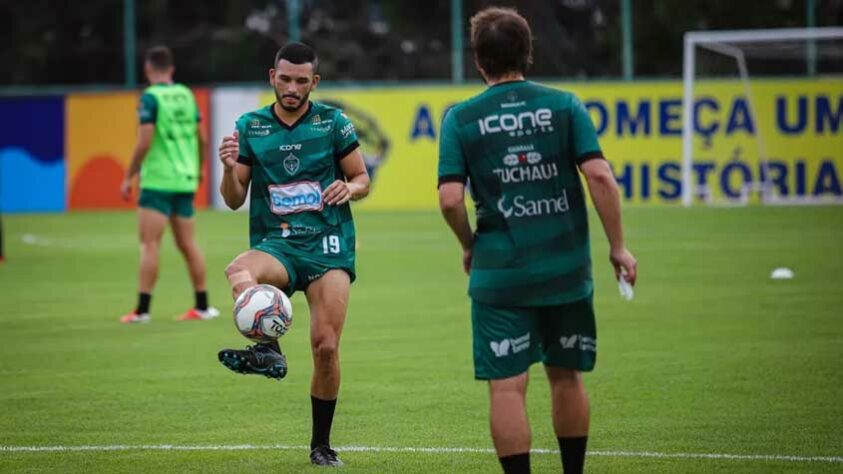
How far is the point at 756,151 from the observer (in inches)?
1144

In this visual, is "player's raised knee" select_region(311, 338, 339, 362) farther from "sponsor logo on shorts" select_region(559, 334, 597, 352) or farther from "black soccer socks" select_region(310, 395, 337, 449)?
"sponsor logo on shorts" select_region(559, 334, 597, 352)

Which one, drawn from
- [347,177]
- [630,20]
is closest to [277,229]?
[347,177]

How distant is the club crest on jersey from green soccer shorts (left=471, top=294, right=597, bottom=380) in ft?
6.42

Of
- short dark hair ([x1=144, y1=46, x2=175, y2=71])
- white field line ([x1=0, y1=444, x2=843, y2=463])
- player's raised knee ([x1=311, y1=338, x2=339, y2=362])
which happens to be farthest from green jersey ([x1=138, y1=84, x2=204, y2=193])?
player's raised knee ([x1=311, y1=338, x2=339, y2=362])

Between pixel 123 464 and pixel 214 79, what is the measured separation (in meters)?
27.2

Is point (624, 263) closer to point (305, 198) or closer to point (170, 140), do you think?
point (305, 198)

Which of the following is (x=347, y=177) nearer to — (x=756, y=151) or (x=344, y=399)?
(x=344, y=399)

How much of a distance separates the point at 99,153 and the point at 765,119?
13.3m

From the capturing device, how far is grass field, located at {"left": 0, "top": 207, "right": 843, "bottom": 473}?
824cm

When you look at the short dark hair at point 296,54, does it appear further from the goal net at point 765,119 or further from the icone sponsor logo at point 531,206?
the goal net at point 765,119

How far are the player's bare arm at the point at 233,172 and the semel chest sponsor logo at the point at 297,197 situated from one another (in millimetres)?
163

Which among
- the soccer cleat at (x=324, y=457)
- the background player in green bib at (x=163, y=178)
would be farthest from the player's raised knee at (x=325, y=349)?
the background player in green bib at (x=163, y=178)

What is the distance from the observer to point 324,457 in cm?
800

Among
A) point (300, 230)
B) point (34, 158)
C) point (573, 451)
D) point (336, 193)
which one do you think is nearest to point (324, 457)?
point (300, 230)
